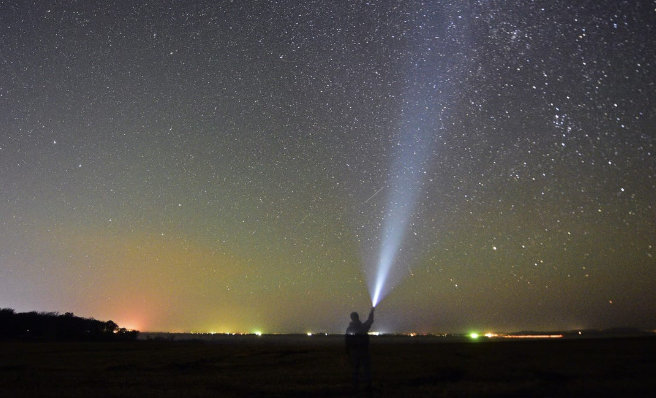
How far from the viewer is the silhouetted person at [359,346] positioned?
44.9 feet

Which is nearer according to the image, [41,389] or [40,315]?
[41,389]

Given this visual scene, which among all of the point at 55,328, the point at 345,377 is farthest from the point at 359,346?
the point at 55,328

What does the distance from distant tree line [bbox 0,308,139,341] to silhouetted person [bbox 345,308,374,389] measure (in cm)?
5876

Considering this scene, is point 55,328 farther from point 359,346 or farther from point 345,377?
point 359,346

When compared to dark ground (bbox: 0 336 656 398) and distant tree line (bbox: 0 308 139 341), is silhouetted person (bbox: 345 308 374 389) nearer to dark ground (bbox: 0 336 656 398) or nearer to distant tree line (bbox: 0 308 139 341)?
dark ground (bbox: 0 336 656 398)

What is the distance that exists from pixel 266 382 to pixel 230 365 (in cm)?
654

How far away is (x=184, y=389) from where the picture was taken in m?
14.8

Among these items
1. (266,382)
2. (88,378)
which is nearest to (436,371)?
(266,382)

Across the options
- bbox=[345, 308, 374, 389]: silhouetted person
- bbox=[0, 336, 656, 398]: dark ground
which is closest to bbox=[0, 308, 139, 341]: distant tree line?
bbox=[0, 336, 656, 398]: dark ground

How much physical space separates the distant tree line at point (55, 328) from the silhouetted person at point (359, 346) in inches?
2313

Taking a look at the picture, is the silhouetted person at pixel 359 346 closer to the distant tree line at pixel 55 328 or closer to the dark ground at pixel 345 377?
the dark ground at pixel 345 377

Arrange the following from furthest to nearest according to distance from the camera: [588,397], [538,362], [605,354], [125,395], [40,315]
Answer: [40,315] < [605,354] < [538,362] < [125,395] < [588,397]

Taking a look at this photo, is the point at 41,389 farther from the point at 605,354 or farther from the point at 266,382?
the point at 605,354

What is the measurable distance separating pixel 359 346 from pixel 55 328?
225 feet
